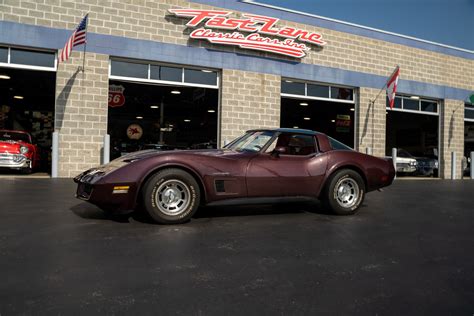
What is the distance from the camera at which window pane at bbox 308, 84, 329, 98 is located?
14945 mm

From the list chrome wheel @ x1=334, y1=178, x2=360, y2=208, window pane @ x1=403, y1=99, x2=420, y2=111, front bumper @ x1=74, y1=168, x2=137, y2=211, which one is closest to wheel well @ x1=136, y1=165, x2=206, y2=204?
front bumper @ x1=74, y1=168, x2=137, y2=211

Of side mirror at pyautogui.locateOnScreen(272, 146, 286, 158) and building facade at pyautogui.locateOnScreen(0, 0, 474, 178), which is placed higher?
building facade at pyautogui.locateOnScreen(0, 0, 474, 178)

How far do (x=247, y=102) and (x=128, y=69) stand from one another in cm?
427

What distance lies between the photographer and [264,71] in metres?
13.7

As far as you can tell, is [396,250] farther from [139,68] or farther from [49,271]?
[139,68]

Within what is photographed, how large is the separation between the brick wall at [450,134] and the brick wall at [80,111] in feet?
51.1

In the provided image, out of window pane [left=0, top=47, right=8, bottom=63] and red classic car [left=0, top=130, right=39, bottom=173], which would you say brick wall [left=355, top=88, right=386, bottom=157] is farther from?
window pane [left=0, top=47, right=8, bottom=63]

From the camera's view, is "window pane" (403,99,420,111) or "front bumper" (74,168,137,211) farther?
"window pane" (403,99,420,111)

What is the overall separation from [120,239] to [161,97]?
16.9m

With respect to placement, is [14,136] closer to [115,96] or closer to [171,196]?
[115,96]

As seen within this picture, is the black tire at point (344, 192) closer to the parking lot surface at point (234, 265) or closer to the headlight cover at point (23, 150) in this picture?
the parking lot surface at point (234, 265)

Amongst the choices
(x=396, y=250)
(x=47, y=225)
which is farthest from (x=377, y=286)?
(x=47, y=225)

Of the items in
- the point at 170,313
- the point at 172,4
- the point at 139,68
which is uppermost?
the point at 172,4

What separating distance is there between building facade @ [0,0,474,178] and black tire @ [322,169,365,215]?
25.6 feet
